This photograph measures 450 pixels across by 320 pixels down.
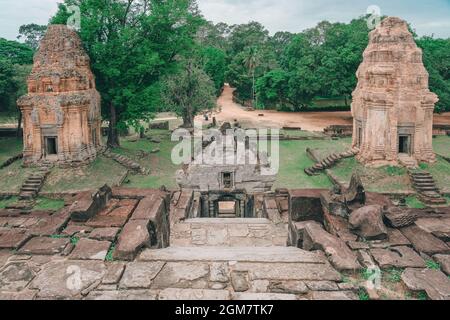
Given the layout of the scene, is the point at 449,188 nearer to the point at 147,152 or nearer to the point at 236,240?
the point at 236,240

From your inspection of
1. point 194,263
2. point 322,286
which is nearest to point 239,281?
point 194,263

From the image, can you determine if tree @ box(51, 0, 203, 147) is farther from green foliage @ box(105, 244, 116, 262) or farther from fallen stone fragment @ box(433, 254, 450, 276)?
fallen stone fragment @ box(433, 254, 450, 276)

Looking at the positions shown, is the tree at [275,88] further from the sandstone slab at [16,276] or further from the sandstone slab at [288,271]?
the sandstone slab at [16,276]

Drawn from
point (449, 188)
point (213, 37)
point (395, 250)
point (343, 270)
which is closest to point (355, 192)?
point (395, 250)

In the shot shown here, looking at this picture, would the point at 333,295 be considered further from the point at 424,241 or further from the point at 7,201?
the point at 7,201

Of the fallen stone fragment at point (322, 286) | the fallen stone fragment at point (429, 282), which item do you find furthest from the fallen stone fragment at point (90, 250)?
the fallen stone fragment at point (429, 282)

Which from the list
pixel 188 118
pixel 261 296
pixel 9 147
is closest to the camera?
pixel 261 296

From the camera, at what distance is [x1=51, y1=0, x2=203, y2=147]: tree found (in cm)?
2073

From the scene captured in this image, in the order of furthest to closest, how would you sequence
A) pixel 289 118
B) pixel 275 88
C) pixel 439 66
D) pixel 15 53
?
pixel 275 88, pixel 289 118, pixel 439 66, pixel 15 53

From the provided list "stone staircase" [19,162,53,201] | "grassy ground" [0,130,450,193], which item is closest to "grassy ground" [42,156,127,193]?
"grassy ground" [0,130,450,193]

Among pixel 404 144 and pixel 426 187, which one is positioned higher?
pixel 404 144

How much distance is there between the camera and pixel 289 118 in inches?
1622

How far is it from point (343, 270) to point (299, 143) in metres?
22.0

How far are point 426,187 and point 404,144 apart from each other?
2.94 meters
